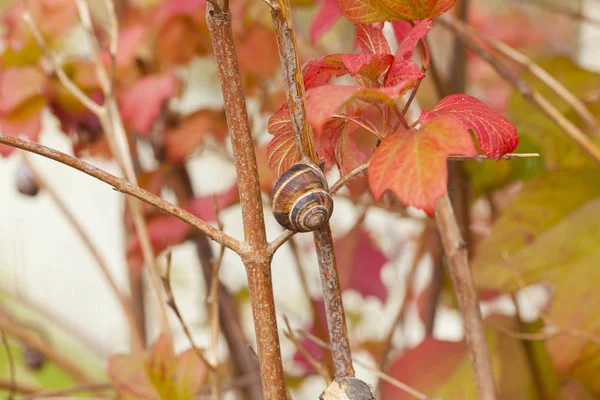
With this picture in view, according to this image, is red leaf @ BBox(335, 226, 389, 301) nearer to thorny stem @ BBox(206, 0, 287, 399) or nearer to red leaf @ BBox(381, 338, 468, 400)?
red leaf @ BBox(381, 338, 468, 400)

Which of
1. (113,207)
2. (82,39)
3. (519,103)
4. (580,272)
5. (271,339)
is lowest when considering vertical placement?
(271,339)

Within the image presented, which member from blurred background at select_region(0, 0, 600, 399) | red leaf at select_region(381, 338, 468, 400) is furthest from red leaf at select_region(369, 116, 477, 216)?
red leaf at select_region(381, 338, 468, 400)

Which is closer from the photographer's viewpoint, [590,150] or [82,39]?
[590,150]

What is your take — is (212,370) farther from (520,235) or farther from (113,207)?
(113,207)

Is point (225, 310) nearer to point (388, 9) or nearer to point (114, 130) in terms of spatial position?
point (114, 130)

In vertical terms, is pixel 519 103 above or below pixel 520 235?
above

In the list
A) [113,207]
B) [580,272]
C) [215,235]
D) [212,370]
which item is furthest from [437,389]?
[113,207]

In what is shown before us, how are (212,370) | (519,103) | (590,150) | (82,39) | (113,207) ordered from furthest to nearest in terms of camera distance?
(113,207) < (82,39) < (519,103) < (590,150) < (212,370)
